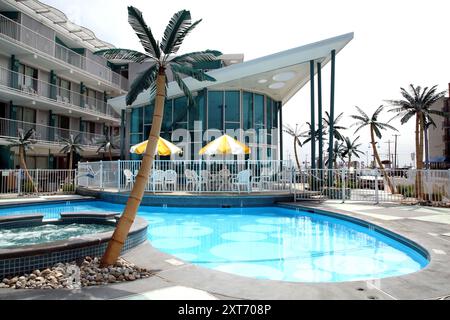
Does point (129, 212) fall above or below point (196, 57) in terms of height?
below

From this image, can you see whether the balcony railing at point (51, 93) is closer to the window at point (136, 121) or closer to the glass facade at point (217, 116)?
the window at point (136, 121)

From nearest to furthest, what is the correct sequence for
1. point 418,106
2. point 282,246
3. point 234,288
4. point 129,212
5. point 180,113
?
1. point 234,288
2. point 129,212
3. point 282,246
4. point 418,106
5. point 180,113

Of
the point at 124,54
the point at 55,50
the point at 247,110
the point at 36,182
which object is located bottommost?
the point at 36,182

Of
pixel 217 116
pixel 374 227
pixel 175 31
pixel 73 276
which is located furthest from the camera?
pixel 217 116

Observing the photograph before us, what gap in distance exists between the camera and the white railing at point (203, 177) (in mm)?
13219

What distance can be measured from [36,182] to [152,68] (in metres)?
14.1

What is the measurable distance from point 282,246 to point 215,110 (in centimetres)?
1169

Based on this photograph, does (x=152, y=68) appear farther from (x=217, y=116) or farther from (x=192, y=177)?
(x=217, y=116)

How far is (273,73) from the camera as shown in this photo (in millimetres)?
15562

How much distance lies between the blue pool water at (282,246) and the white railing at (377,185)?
2.32 meters

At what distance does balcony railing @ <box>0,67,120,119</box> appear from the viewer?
759 inches

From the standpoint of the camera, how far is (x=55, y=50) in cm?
2302

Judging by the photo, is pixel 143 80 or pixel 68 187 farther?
pixel 68 187

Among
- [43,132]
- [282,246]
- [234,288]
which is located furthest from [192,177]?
[43,132]
